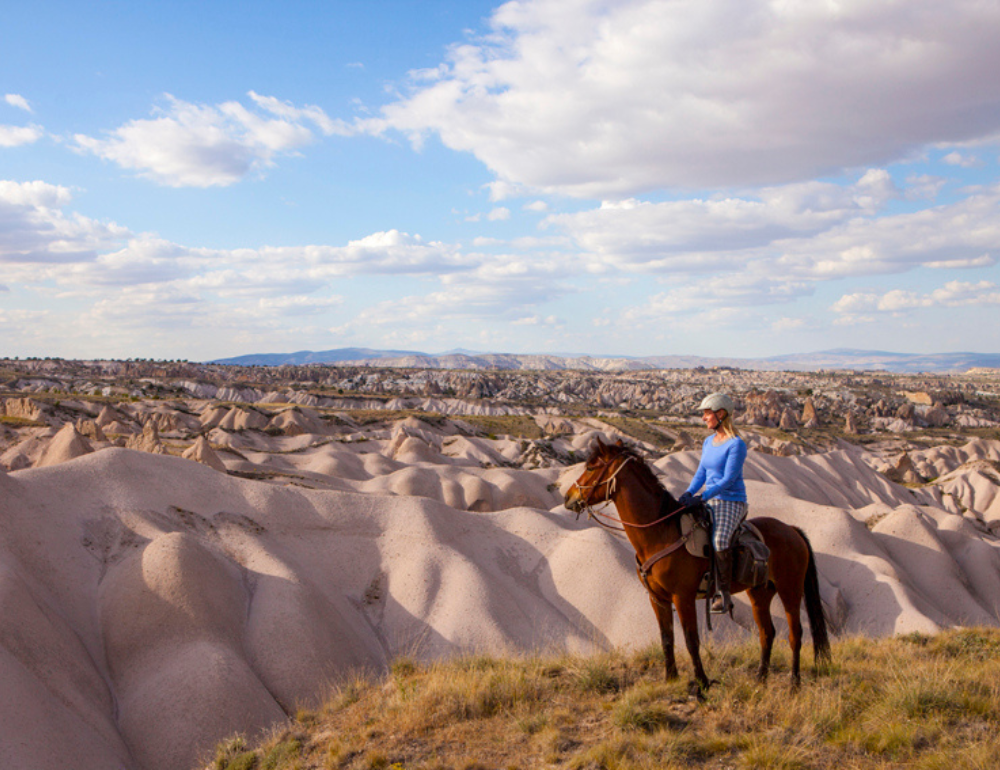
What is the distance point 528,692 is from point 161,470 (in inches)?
949

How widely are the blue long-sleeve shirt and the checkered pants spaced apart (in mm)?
103

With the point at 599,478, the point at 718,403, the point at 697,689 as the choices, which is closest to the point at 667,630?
the point at 697,689

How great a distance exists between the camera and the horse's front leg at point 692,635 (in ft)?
25.8

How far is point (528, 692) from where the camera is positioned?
8648 millimetres

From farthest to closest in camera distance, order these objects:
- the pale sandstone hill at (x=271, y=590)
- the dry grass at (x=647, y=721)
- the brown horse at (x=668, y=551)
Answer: the pale sandstone hill at (x=271, y=590), the brown horse at (x=668, y=551), the dry grass at (x=647, y=721)

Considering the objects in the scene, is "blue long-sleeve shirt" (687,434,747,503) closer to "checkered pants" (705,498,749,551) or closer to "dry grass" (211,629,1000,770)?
"checkered pants" (705,498,749,551)

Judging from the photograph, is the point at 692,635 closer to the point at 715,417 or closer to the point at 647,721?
the point at 647,721

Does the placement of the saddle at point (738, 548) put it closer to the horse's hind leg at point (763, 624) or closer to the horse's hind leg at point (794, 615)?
the horse's hind leg at point (763, 624)

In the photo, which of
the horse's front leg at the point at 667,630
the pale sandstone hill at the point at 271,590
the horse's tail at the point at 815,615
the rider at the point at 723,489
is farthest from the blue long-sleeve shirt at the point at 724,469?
the pale sandstone hill at the point at 271,590

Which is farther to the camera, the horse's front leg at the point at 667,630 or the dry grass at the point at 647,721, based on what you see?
the horse's front leg at the point at 667,630

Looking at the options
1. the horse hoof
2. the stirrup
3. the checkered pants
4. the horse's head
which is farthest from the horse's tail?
the horse's head

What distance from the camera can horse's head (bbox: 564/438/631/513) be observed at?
8.14 metres

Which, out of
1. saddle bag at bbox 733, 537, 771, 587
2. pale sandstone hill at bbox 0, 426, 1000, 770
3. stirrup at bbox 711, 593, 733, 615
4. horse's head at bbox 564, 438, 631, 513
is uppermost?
horse's head at bbox 564, 438, 631, 513

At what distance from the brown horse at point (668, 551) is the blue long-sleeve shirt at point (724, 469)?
1.73 feet
